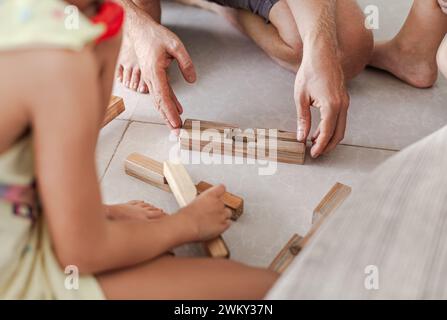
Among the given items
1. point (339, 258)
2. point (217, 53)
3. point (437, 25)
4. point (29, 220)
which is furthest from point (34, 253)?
point (437, 25)

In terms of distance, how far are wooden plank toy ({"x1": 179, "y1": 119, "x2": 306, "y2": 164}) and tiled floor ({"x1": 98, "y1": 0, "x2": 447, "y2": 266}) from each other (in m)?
0.03

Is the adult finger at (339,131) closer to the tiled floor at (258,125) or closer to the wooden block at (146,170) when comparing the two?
the tiled floor at (258,125)

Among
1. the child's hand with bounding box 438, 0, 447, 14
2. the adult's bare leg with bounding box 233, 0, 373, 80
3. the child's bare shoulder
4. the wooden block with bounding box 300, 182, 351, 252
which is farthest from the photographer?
the adult's bare leg with bounding box 233, 0, 373, 80

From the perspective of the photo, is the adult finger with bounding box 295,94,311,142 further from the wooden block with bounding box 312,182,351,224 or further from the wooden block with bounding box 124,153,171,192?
→ the wooden block with bounding box 124,153,171,192

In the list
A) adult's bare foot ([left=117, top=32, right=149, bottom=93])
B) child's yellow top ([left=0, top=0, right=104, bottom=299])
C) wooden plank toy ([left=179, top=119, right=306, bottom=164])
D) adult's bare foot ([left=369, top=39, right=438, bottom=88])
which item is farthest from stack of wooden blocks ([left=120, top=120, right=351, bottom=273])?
adult's bare foot ([left=369, top=39, right=438, bottom=88])

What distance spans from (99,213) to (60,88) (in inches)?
7.3

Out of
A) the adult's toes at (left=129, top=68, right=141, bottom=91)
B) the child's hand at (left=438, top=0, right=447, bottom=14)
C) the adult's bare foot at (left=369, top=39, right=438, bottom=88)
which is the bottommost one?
the adult's toes at (left=129, top=68, right=141, bottom=91)

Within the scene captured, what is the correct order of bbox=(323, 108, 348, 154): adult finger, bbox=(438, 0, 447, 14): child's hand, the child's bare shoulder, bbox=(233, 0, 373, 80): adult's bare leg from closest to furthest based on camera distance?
the child's bare shoulder < bbox=(323, 108, 348, 154): adult finger < bbox=(438, 0, 447, 14): child's hand < bbox=(233, 0, 373, 80): adult's bare leg

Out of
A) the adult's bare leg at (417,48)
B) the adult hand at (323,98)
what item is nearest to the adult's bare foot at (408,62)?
the adult's bare leg at (417,48)

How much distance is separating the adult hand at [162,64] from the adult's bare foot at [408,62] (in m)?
0.56

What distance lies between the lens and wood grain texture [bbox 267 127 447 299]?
2.30 ft

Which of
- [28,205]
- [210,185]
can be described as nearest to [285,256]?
[210,185]

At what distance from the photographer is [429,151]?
34.7 inches
